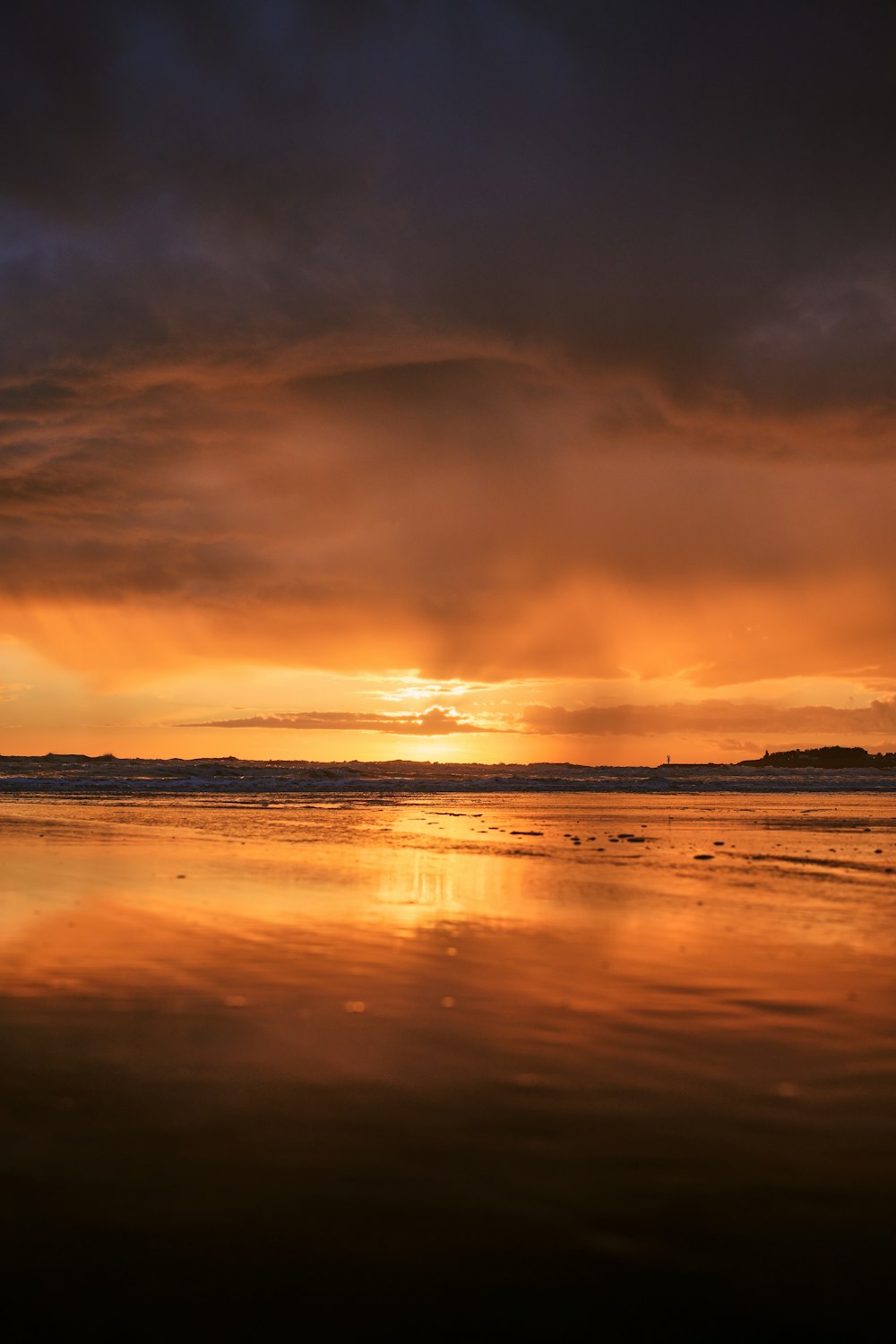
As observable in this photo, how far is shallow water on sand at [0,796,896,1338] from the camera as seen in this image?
11.5ft

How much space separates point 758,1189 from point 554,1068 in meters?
1.70

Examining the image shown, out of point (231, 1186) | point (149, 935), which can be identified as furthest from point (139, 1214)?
point (149, 935)

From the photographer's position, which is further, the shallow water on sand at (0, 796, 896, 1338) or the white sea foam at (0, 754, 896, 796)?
the white sea foam at (0, 754, 896, 796)

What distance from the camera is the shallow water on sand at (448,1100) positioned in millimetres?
3494

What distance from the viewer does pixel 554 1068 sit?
564 centimetres

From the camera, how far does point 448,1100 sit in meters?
5.09

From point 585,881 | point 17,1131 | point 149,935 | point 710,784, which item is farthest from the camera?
point 710,784

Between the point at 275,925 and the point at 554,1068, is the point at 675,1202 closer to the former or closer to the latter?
the point at 554,1068

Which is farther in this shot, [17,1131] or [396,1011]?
[396,1011]

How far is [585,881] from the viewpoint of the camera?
1382 centimetres

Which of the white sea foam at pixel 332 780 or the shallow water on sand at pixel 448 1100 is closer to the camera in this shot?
the shallow water on sand at pixel 448 1100

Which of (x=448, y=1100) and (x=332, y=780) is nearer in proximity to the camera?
(x=448, y=1100)

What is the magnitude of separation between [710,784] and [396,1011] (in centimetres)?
5998

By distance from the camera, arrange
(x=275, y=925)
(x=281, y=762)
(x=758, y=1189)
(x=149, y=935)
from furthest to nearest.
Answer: (x=281, y=762) < (x=275, y=925) < (x=149, y=935) < (x=758, y=1189)
